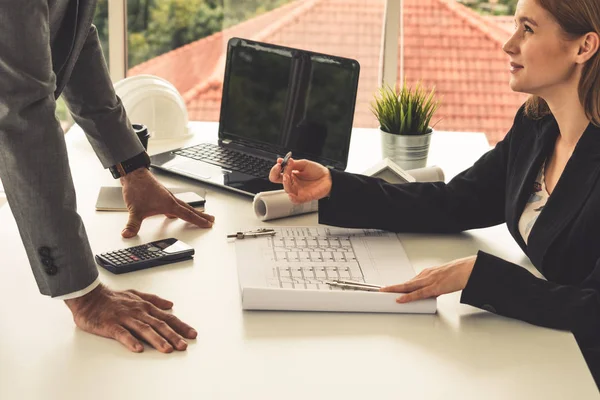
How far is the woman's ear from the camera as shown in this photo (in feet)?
4.75

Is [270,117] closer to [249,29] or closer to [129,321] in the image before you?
[129,321]

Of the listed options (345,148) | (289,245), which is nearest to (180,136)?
(345,148)

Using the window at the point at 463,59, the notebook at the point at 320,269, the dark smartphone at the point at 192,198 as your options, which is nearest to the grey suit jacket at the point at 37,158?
the notebook at the point at 320,269

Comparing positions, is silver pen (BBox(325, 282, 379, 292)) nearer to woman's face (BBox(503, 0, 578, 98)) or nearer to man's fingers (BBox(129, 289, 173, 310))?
man's fingers (BBox(129, 289, 173, 310))

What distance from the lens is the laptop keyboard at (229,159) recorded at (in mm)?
1976

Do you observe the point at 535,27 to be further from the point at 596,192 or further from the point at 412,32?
the point at 412,32

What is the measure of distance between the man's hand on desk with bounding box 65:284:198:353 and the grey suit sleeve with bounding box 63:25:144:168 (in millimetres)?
495

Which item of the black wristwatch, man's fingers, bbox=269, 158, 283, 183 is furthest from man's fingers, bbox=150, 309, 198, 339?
the black wristwatch

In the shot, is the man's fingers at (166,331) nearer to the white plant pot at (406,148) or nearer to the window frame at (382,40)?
the white plant pot at (406,148)

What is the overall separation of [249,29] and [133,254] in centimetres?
184

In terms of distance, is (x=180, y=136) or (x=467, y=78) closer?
(x=180, y=136)

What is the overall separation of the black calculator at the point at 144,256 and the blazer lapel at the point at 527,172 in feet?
1.95

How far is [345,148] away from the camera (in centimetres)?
192

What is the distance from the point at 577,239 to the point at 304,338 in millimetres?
503
